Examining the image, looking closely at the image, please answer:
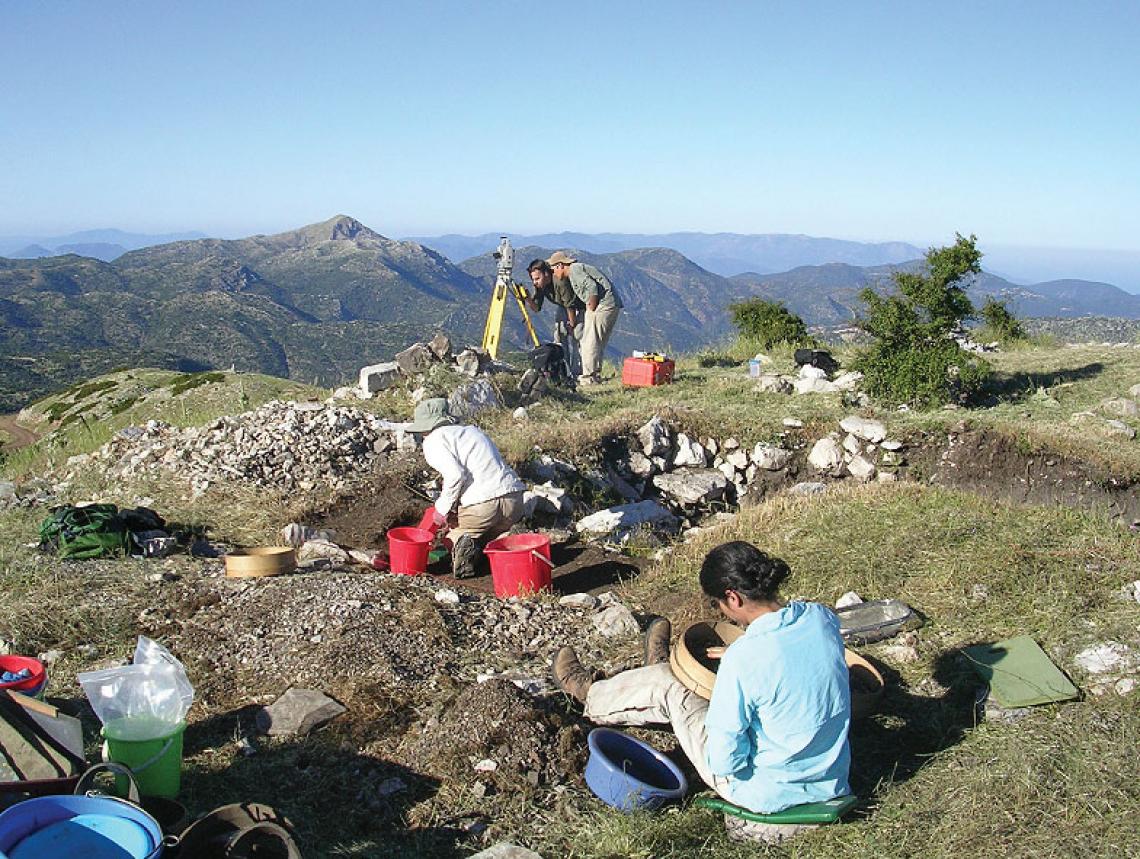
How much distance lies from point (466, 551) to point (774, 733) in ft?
12.7

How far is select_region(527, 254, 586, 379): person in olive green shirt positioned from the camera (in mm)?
12680

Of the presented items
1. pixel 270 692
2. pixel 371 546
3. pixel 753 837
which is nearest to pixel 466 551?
pixel 371 546

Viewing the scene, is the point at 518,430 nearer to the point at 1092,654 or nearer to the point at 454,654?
the point at 454,654

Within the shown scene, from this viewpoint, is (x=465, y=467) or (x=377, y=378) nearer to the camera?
(x=465, y=467)

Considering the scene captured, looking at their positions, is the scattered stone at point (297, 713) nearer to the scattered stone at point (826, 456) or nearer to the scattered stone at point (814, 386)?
the scattered stone at point (826, 456)

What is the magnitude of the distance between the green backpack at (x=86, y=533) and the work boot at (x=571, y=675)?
12.5 feet

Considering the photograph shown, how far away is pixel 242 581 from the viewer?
253 inches

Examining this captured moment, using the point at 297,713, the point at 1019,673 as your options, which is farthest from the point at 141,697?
the point at 1019,673

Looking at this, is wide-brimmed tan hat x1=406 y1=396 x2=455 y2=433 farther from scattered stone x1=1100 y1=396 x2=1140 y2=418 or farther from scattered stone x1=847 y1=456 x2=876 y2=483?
scattered stone x1=1100 y1=396 x2=1140 y2=418

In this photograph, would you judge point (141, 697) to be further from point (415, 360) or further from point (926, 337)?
point (926, 337)

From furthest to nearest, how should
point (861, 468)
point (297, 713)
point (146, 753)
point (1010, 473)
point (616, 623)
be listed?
Result: point (861, 468), point (1010, 473), point (616, 623), point (297, 713), point (146, 753)

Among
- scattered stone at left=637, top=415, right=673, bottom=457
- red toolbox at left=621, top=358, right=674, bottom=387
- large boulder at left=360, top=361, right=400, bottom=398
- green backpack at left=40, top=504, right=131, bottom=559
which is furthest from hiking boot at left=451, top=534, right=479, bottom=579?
red toolbox at left=621, top=358, right=674, bottom=387

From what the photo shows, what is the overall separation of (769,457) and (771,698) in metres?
7.46

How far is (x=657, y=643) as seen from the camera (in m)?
5.00
